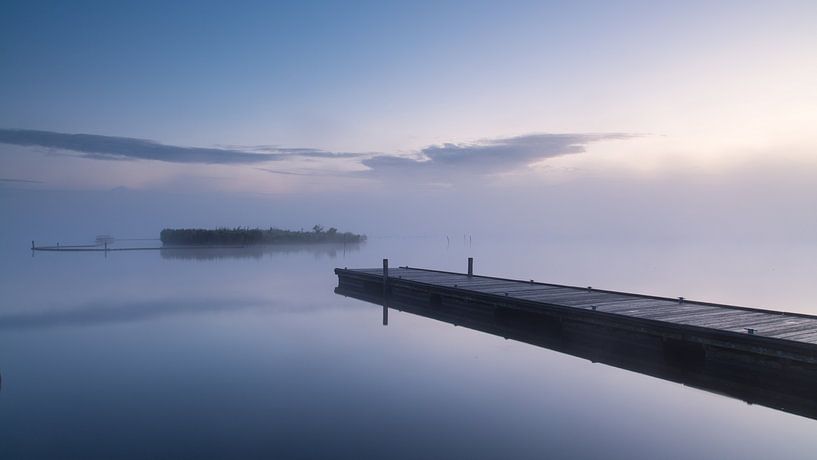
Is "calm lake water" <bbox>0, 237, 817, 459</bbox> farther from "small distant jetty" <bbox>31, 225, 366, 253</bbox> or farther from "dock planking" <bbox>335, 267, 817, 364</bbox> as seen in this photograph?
"small distant jetty" <bbox>31, 225, 366, 253</bbox>

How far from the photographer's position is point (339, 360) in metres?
14.3

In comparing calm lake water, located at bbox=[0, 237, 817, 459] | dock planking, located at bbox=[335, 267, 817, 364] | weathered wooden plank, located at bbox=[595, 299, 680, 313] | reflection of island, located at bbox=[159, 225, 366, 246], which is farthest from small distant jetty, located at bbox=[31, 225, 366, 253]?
weathered wooden plank, located at bbox=[595, 299, 680, 313]

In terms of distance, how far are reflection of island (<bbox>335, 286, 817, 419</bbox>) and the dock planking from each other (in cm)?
31

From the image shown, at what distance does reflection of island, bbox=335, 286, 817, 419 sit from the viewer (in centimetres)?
966

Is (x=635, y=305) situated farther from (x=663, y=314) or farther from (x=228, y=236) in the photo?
(x=228, y=236)

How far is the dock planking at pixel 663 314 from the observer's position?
10.2 meters

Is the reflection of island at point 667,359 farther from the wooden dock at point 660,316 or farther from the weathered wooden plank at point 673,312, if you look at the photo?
the weathered wooden plank at point 673,312

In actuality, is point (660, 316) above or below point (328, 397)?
above

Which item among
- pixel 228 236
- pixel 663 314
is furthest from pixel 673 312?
pixel 228 236

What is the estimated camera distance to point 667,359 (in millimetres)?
12141

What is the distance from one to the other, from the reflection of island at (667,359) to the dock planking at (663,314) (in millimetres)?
306

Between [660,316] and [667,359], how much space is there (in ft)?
3.87

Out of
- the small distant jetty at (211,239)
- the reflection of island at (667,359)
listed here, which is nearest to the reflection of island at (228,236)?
the small distant jetty at (211,239)

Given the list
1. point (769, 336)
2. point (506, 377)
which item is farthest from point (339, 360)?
point (769, 336)
